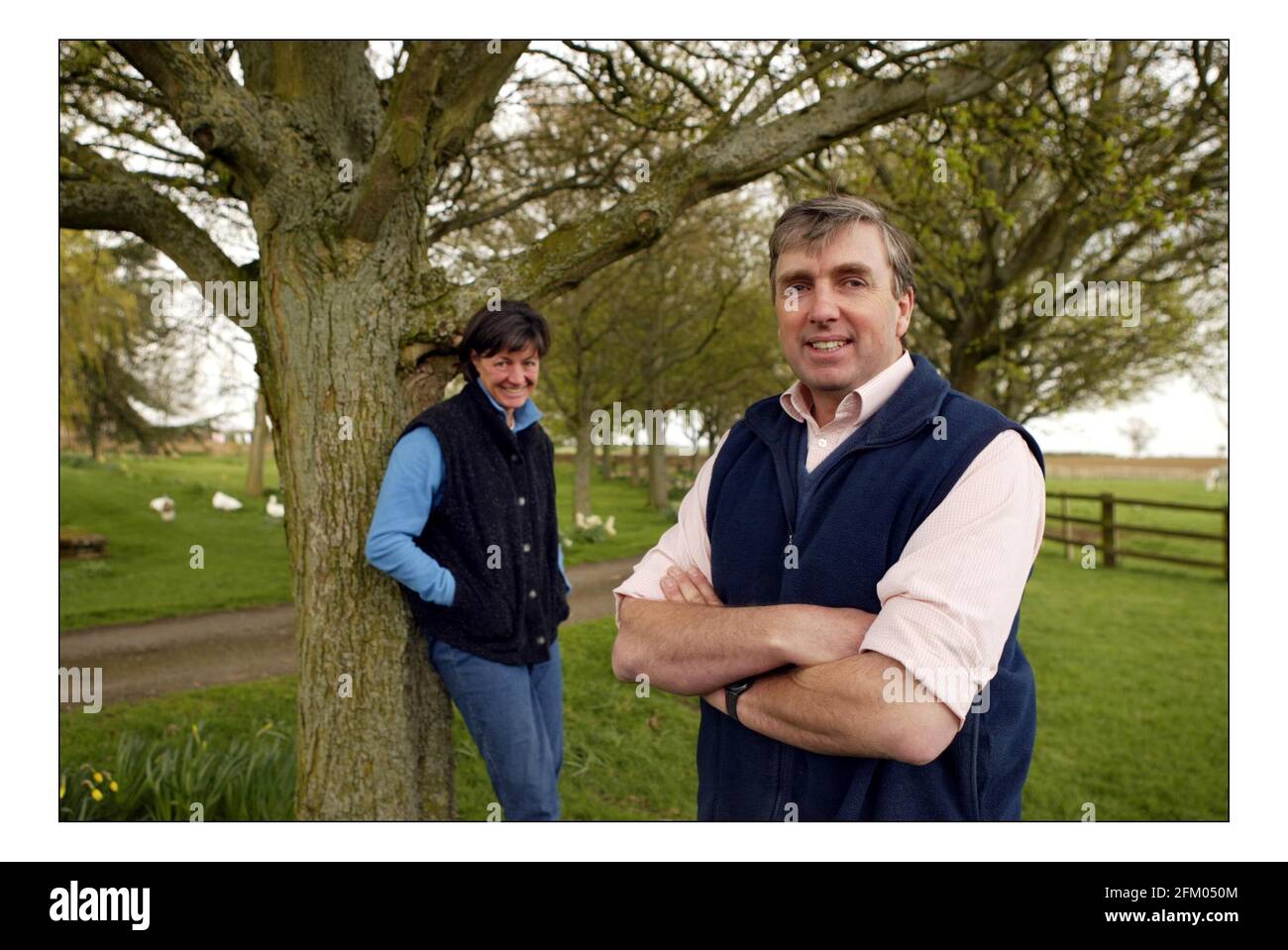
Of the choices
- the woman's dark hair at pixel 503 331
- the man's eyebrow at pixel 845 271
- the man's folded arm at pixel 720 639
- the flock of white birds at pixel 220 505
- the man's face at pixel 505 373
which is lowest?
the flock of white birds at pixel 220 505

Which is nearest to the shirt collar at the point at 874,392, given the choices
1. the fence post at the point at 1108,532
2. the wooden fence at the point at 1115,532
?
the wooden fence at the point at 1115,532

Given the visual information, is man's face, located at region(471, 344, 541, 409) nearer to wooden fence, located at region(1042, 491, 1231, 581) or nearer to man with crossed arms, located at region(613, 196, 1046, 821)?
man with crossed arms, located at region(613, 196, 1046, 821)

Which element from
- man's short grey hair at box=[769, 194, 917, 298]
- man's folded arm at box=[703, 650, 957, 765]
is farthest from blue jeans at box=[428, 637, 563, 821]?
man's short grey hair at box=[769, 194, 917, 298]

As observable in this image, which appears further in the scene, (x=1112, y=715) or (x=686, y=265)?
(x=686, y=265)

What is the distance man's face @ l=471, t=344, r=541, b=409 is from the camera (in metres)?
2.89

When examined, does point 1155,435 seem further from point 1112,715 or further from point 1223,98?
point 1112,715

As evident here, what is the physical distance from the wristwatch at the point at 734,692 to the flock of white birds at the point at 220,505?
25.9 feet

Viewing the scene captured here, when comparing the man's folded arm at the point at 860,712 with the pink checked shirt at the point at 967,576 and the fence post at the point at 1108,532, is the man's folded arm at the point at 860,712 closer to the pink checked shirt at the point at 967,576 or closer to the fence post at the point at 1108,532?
the pink checked shirt at the point at 967,576

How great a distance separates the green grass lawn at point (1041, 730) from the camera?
14.2ft

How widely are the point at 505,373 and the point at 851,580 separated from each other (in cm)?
164

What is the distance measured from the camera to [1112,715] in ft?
19.7

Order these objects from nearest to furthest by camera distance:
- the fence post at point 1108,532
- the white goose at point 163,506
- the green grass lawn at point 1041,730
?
the green grass lawn at point 1041,730 < the white goose at point 163,506 < the fence post at point 1108,532
